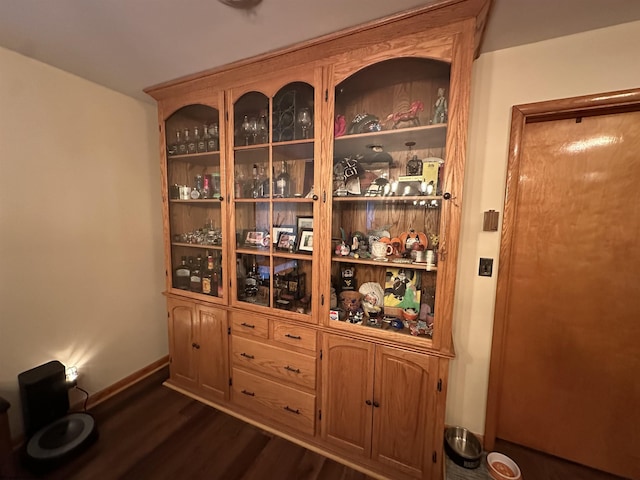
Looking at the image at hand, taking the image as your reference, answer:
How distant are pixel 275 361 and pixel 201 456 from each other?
0.69 meters

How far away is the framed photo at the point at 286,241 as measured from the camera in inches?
67.8

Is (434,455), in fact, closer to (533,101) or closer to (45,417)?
(533,101)

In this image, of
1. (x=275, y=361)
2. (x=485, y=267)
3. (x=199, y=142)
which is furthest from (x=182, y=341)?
(x=485, y=267)

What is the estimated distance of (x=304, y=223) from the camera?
1.71m

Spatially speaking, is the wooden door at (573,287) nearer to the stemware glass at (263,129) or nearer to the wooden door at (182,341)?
the stemware glass at (263,129)

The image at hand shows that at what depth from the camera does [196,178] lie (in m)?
2.08

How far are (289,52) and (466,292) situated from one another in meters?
1.79

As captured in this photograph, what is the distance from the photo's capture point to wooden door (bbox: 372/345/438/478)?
4.38ft

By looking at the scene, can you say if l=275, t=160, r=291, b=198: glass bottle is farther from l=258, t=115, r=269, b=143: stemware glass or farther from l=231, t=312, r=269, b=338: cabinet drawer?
l=231, t=312, r=269, b=338: cabinet drawer

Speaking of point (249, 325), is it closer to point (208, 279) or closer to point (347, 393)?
point (208, 279)

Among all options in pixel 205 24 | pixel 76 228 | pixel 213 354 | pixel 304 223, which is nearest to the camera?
pixel 205 24

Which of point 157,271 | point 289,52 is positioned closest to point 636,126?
point 289,52

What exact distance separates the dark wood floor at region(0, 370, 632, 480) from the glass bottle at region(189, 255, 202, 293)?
0.91 meters

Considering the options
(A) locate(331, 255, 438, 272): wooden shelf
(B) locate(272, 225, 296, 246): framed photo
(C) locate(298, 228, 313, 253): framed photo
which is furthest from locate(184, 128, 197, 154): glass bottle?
(A) locate(331, 255, 438, 272): wooden shelf
